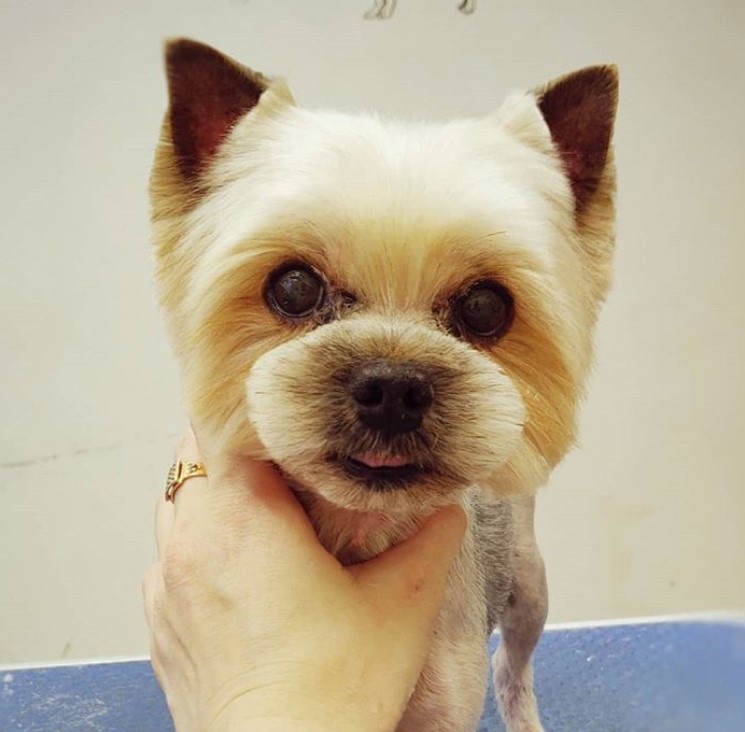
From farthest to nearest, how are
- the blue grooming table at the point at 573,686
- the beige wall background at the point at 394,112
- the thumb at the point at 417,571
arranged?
the beige wall background at the point at 394,112, the blue grooming table at the point at 573,686, the thumb at the point at 417,571

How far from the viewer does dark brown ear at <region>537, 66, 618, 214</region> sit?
89 centimetres

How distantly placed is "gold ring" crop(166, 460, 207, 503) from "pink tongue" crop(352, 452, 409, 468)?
244 mm

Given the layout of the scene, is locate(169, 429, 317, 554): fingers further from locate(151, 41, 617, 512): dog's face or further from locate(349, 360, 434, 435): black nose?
locate(349, 360, 434, 435): black nose

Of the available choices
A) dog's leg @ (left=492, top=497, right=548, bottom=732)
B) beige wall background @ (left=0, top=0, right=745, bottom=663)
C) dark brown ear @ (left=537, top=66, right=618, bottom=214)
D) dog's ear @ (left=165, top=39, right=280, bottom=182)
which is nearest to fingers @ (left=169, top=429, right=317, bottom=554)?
dog's ear @ (left=165, top=39, right=280, bottom=182)

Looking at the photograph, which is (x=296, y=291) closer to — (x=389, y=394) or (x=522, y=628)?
(x=389, y=394)

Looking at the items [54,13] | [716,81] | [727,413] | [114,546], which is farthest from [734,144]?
[114,546]

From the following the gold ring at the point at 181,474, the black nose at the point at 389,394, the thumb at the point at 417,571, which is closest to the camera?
the black nose at the point at 389,394

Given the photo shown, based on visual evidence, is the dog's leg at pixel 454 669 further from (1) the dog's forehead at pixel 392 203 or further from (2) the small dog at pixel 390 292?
(1) the dog's forehead at pixel 392 203

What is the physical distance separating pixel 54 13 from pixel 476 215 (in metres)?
1.37

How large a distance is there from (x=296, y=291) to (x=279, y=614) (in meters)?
0.31

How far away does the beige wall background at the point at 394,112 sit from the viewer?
68.6 inches

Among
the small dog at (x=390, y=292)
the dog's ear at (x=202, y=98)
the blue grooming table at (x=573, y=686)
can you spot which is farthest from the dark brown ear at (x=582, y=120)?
Answer: the blue grooming table at (x=573, y=686)

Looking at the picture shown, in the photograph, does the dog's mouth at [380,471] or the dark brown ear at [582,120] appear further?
the dark brown ear at [582,120]

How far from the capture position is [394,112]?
5.59ft
